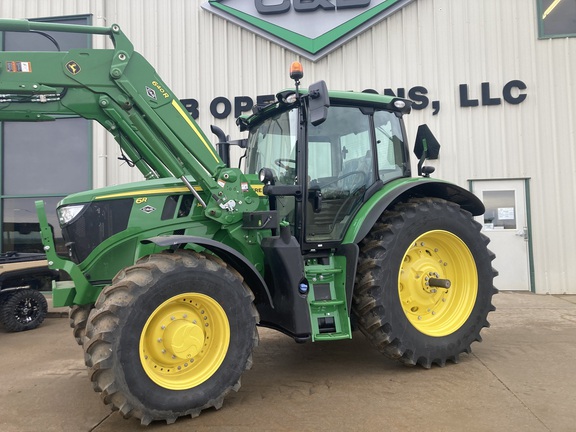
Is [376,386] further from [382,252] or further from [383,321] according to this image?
[382,252]

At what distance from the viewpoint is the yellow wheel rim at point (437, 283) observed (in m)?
4.06

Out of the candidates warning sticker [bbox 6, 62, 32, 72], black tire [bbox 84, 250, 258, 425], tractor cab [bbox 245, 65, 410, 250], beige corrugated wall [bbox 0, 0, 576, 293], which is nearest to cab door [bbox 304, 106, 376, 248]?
tractor cab [bbox 245, 65, 410, 250]

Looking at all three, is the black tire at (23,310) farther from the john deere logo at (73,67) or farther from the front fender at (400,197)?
the front fender at (400,197)

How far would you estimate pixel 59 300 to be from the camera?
11.4 ft

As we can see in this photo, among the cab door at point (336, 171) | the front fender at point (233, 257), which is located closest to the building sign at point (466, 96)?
the cab door at point (336, 171)

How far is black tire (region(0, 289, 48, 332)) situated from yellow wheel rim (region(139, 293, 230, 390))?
424cm

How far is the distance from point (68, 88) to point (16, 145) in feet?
22.3

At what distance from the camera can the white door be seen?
8055mm

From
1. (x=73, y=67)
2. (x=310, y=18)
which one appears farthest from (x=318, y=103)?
(x=310, y=18)

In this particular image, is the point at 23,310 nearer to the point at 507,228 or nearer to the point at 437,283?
the point at 437,283

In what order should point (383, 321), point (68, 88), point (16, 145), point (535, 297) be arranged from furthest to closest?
point (16, 145), point (535, 297), point (383, 321), point (68, 88)

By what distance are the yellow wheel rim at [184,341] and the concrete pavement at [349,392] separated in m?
0.29

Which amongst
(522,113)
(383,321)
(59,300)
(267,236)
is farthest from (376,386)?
(522,113)

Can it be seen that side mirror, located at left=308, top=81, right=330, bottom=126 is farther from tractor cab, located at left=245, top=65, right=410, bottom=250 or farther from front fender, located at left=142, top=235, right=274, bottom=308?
front fender, located at left=142, top=235, right=274, bottom=308
